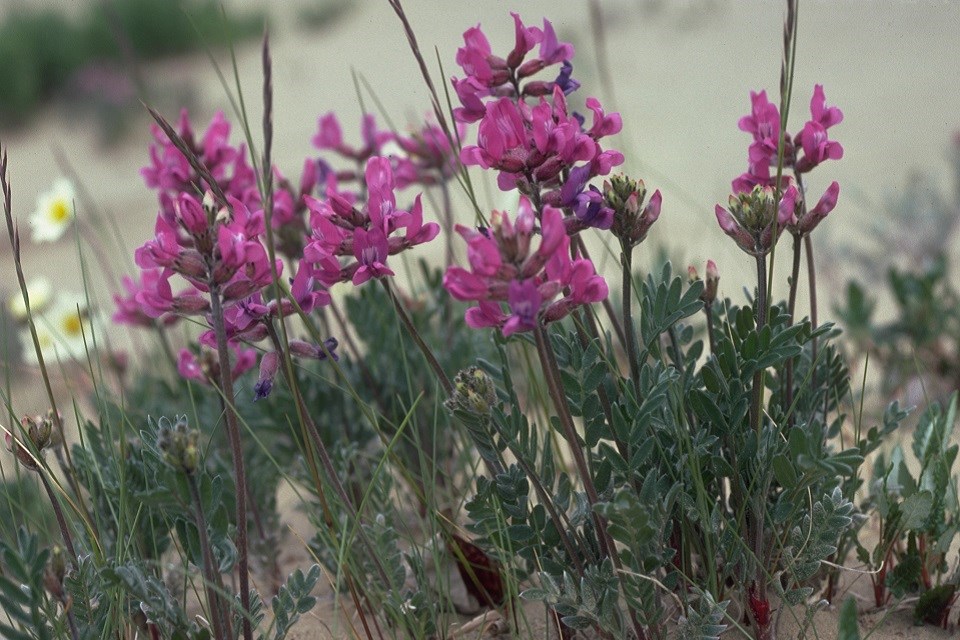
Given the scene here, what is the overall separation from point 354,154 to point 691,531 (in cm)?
141

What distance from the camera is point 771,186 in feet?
5.42

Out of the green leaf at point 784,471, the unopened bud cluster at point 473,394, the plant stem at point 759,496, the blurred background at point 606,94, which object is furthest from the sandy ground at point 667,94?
the unopened bud cluster at point 473,394

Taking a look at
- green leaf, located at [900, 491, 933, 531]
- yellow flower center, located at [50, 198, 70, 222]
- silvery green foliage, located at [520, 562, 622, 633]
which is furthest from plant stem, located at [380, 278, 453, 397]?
yellow flower center, located at [50, 198, 70, 222]

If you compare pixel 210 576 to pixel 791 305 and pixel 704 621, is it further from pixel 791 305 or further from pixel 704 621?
pixel 791 305

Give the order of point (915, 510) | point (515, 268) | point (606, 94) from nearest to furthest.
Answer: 1. point (515, 268)
2. point (915, 510)
3. point (606, 94)

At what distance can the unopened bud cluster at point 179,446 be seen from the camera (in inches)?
52.4

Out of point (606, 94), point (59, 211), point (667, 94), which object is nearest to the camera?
point (59, 211)

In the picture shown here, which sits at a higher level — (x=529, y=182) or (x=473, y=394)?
(x=529, y=182)

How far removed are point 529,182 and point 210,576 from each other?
694 mm

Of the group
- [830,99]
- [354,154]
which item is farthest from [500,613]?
[830,99]

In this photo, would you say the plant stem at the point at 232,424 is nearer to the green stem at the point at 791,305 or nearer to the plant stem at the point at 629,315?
the plant stem at the point at 629,315

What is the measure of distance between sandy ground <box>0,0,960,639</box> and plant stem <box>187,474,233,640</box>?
1919mm

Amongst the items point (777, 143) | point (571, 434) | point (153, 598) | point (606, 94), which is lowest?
point (153, 598)

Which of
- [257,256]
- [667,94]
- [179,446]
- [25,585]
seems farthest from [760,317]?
[667,94]
